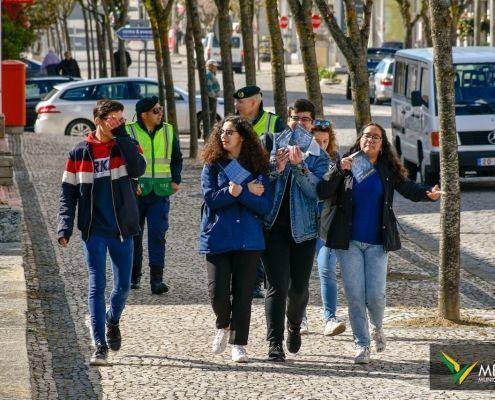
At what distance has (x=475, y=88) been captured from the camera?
2108 centimetres

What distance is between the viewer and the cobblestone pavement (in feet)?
27.3

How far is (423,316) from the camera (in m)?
10.8

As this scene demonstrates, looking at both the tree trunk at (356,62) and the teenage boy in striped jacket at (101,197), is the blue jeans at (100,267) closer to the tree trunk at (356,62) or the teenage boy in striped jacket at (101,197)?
the teenage boy in striped jacket at (101,197)

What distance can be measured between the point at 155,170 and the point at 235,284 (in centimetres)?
303

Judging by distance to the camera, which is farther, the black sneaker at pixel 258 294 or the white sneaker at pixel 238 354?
the black sneaker at pixel 258 294

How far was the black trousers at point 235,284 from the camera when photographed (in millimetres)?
9047

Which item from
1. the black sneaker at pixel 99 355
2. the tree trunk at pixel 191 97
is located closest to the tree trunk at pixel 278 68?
the tree trunk at pixel 191 97

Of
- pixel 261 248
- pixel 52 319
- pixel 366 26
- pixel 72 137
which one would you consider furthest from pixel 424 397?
pixel 72 137

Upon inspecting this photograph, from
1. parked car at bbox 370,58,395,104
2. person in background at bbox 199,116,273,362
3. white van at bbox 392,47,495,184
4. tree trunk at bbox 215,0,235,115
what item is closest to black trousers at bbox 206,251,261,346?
person in background at bbox 199,116,273,362

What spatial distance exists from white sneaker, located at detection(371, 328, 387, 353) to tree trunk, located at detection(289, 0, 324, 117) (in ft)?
19.9

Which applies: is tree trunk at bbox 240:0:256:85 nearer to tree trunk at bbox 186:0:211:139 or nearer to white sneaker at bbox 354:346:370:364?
tree trunk at bbox 186:0:211:139

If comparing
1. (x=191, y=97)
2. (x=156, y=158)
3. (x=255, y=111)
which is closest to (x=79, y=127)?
(x=191, y=97)

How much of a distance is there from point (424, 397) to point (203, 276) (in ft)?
15.9

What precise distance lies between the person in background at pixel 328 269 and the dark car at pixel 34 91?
24903mm
